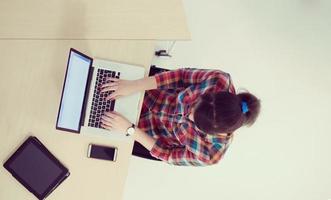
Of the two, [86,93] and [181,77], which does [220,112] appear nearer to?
[181,77]

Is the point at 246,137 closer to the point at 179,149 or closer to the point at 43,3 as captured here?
the point at 179,149

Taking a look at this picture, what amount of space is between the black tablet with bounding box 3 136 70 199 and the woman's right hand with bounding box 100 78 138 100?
13.5 inches

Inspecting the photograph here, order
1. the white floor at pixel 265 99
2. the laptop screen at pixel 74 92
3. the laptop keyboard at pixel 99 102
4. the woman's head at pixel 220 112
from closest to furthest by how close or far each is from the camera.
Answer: the woman's head at pixel 220 112 → the laptop screen at pixel 74 92 → the laptop keyboard at pixel 99 102 → the white floor at pixel 265 99

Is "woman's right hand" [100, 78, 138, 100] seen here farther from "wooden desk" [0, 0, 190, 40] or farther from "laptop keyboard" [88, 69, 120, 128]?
"wooden desk" [0, 0, 190, 40]

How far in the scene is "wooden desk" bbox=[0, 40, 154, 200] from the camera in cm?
144

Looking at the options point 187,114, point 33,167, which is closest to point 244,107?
point 187,114

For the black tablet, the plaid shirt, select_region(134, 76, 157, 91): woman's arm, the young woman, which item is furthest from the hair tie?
the black tablet

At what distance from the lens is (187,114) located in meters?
1.47

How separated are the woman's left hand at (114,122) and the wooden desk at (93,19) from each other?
0.33m

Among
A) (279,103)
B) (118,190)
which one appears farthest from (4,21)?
(279,103)

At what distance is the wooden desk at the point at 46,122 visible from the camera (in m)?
1.44

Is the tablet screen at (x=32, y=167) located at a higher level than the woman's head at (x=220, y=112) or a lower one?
lower

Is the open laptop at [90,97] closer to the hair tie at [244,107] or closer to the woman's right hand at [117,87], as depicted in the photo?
the woman's right hand at [117,87]

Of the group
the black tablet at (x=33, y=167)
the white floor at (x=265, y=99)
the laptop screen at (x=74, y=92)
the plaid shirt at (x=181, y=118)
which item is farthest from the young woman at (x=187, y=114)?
the white floor at (x=265, y=99)
